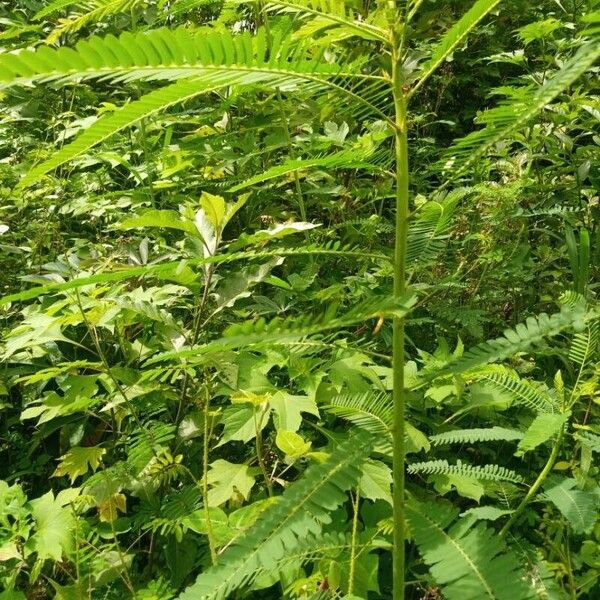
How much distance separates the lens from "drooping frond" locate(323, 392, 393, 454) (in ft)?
3.47

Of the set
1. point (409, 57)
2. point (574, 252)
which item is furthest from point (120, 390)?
point (574, 252)

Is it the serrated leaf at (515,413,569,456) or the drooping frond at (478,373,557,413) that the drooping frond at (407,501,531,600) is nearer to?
the serrated leaf at (515,413,569,456)

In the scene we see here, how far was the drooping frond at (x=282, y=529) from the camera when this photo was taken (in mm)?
756

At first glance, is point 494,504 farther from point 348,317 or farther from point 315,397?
point 348,317

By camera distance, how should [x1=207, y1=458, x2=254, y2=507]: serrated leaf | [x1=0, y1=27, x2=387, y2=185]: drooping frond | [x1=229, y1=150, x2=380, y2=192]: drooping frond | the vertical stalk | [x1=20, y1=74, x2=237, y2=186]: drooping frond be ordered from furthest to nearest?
[x1=207, y1=458, x2=254, y2=507]: serrated leaf
[x1=229, y1=150, x2=380, y2=192]: drooping frond
the vertical stalk
[x1=20, y1=74, x2=237, y2=186]: drooping frond
[x1=0, y1=27, x2=387, y2=185]: drooping frond

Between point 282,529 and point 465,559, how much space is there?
251 millimetres

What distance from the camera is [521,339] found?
0.81 meters

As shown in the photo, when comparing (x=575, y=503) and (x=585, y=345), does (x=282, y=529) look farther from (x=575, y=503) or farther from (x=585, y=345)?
(x=585, y=345)

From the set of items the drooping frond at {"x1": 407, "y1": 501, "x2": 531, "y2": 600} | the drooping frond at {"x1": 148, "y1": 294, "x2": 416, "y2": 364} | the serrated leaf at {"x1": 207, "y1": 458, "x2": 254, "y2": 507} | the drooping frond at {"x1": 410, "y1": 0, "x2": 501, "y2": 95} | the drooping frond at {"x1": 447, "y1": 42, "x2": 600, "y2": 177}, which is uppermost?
the drooping frond at {"x1": 410, "y1": 0, "x2": 501, "y2": 95}

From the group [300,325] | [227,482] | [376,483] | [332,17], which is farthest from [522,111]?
[227,482]

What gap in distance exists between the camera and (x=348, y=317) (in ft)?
2.27

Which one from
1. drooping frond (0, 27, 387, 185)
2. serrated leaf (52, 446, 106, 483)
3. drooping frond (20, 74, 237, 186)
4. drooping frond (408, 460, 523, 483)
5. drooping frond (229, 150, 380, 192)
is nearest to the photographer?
drooping frond (0, 27, 387, 185)

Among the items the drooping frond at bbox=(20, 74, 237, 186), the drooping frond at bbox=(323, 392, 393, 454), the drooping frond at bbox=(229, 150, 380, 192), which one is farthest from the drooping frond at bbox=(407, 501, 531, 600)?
the drooping frond at bbox=(20, 74, 237, 186)

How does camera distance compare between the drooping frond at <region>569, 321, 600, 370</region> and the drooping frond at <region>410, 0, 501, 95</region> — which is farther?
the drooping frond at <region>569, 321, 600, 370</region>
